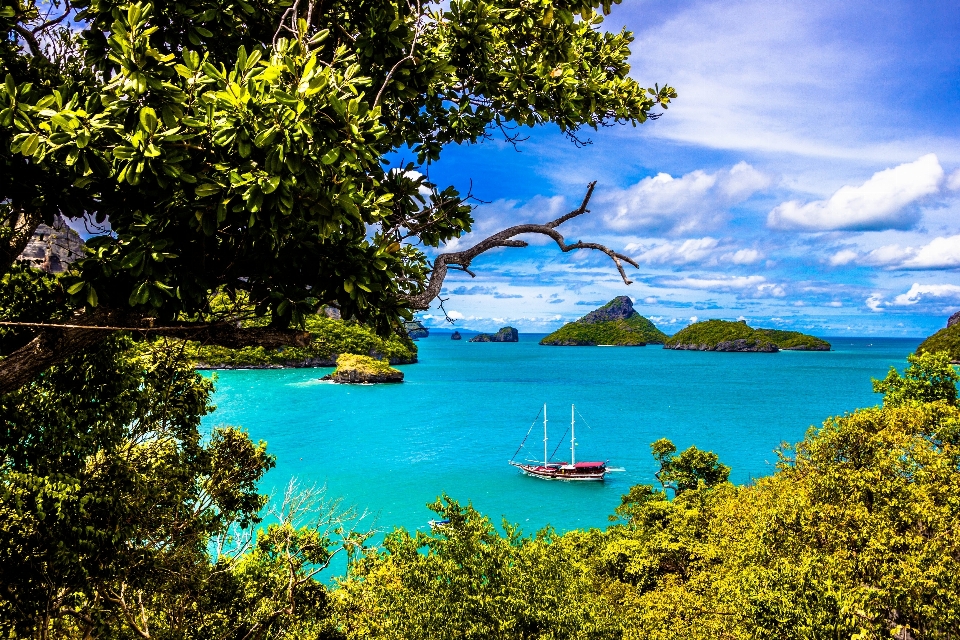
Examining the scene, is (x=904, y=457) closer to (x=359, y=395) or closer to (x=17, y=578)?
(x=17, y=578)

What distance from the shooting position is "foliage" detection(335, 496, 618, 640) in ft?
30.1

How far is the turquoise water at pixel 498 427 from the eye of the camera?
3738cm

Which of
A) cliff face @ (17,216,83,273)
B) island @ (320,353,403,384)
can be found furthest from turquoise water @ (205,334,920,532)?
cliff face @ (17,216,83,273)

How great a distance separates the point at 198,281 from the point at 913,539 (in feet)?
46.6

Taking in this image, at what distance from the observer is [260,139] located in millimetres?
2631

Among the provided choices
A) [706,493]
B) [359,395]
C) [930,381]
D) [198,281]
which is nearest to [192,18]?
[198,281]

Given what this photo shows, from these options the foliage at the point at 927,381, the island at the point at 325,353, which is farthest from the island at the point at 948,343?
the island at the point at 325,353

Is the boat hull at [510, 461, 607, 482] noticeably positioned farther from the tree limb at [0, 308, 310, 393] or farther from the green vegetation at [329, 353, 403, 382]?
the green vegetation at [329, 353, 403, 382]

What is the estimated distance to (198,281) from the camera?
11.0ft

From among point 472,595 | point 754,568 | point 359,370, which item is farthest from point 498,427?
point 472,595

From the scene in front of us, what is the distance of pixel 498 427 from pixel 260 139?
5789cm

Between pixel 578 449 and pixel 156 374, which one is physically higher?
pixel 156 374

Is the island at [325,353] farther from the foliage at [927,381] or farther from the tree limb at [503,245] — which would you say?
the tree limb at [503,245]

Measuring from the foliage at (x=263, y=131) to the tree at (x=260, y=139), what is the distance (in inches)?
0.5
